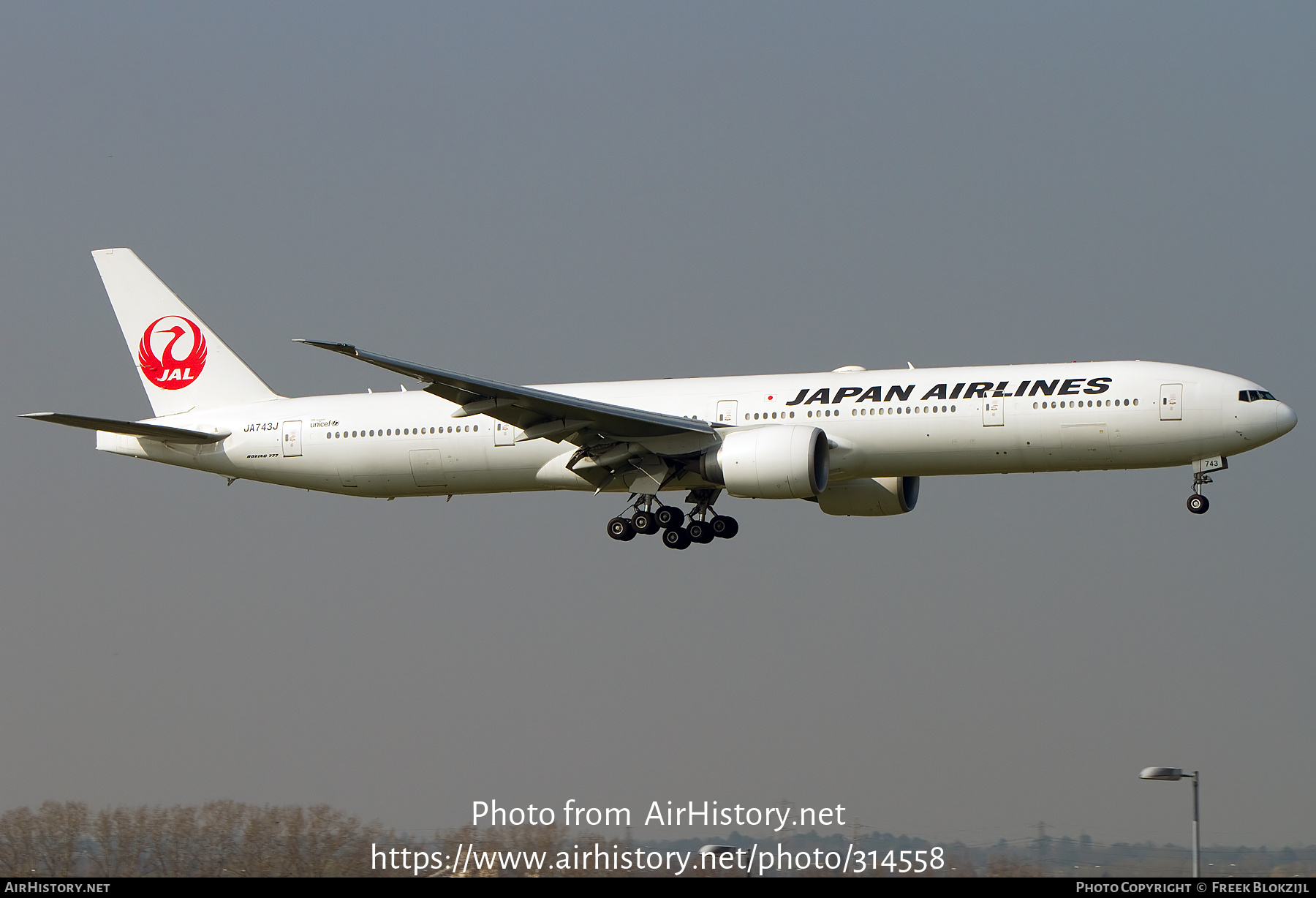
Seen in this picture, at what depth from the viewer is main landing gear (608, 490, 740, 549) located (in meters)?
43.6

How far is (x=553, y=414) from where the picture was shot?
134 feet

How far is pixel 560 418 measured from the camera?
41.3 metres

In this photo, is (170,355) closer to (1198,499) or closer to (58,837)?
(58,837)

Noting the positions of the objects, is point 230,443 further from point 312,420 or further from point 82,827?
point 82,827

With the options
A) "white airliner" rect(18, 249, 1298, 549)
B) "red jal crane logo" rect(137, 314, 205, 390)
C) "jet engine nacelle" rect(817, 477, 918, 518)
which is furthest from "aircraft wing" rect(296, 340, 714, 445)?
"red jal crane logo" rect(137, 314, 205, 390)

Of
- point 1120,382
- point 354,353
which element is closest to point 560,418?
A: point 354,353

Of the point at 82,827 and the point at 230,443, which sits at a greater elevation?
the point at 230,443

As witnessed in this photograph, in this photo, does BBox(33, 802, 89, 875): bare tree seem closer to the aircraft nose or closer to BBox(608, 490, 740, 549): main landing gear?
BBox(608, 490, 740, 549): main landing gear

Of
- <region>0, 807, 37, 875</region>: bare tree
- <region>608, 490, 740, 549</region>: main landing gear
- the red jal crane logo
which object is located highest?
the red jal crane logo

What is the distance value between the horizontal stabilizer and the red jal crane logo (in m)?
2.33

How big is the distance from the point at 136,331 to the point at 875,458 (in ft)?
72.1

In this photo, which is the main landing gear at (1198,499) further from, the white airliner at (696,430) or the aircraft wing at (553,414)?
the aircraft wing at (553,414)
